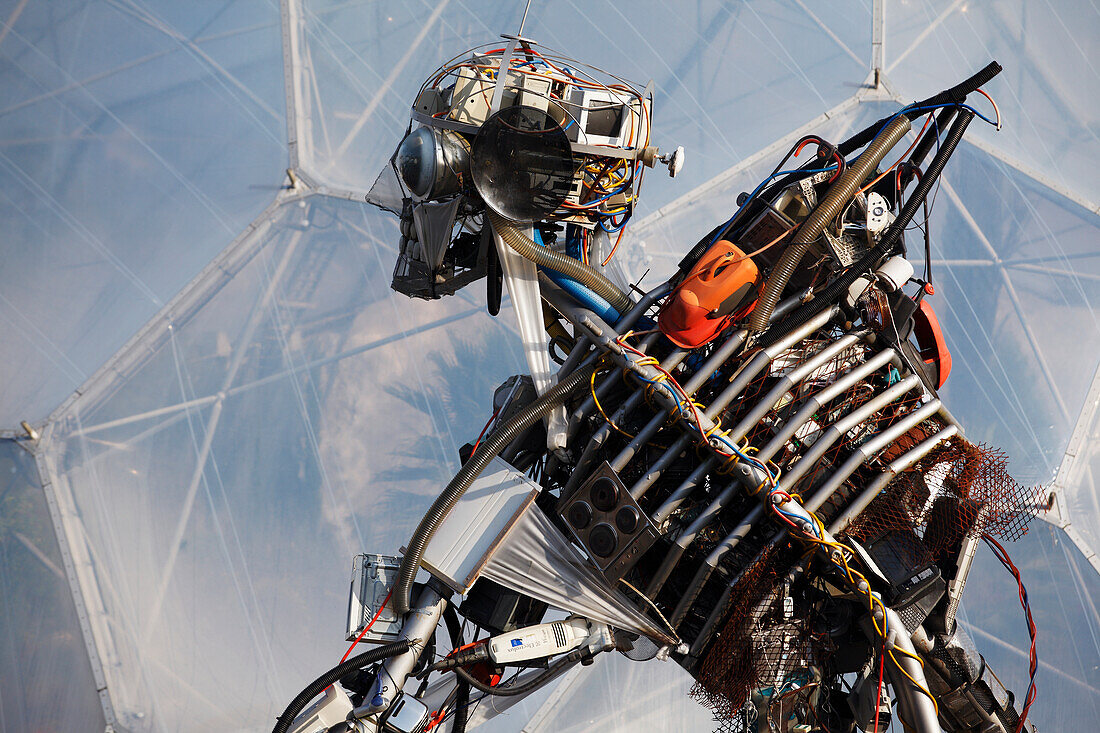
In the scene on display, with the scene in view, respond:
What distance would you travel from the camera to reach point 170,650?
813 centimetres

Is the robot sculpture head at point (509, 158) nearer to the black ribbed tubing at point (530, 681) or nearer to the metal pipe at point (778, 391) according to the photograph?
the metal pipe at point (778, 391)

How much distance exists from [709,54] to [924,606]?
239 inches

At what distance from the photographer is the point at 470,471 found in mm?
4746

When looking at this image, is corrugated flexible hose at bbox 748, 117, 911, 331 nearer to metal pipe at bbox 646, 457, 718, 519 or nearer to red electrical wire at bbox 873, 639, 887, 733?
metal pipe at bbox 646, 457, 718, 519

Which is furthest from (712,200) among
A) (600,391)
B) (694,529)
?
(694,529)

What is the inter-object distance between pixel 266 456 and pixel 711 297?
5403mm

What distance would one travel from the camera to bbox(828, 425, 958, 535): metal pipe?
4.53 m

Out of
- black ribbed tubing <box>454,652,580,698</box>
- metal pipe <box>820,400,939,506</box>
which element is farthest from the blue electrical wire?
black ribbed tubing <box>454,652,580,698</box>

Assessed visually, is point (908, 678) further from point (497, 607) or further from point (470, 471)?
point (470, 471)

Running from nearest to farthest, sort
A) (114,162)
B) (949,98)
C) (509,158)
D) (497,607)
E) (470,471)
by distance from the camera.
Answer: (509,158) → (470,471) → (949,98) → (497,607) → (114,162)

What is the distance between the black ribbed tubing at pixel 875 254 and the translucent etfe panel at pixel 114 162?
242 inches

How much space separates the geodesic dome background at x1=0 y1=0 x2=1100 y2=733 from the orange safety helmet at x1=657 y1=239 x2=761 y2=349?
14.1 ft

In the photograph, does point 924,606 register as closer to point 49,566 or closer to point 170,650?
point 170,650

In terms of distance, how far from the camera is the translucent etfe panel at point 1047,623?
7836 mm
